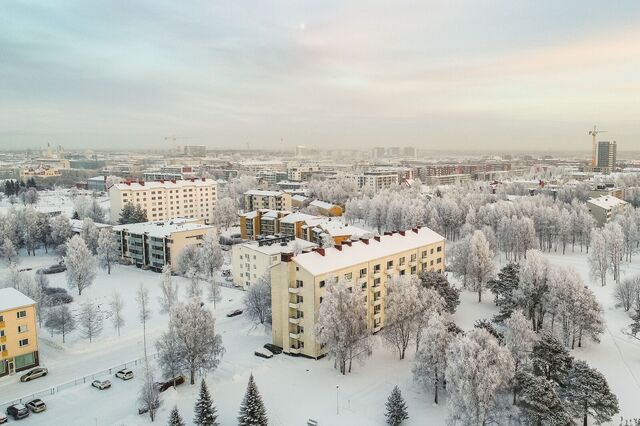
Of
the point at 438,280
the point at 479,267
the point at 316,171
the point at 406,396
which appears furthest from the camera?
the point at 316,171

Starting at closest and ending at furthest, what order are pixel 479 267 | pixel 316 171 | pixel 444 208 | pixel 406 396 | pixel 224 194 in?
1. pixel 406 396
2. pixel 479 267
3. pixel 444 208
4. pixel 224 194
5. pixel 316 171

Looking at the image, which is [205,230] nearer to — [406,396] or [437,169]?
[406,396]

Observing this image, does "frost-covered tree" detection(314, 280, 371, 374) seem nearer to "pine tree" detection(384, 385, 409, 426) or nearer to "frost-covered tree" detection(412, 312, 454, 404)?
"frost-covered tree" detection(412, 312, 454, 404)

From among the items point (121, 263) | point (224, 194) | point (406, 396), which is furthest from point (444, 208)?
point (224, 194)

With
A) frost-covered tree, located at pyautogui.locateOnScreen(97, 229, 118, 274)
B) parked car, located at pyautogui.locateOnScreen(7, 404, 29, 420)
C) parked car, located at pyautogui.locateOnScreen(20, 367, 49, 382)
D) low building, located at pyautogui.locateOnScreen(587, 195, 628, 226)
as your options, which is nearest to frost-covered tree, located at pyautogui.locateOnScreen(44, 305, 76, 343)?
parked car, located at pyautogui.locateOnScreen(20, 367, 49, 382)

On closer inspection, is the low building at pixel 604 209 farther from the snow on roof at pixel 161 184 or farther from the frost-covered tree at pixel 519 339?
the snow on roof at pixel 161 184

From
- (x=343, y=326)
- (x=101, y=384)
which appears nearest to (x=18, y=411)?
(x=101, y=384)

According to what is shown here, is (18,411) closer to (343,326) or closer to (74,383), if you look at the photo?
(74,383)

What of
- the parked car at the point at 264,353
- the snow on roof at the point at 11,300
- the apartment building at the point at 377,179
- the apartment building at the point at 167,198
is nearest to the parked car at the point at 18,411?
the snow on roof at the point at 11,300
